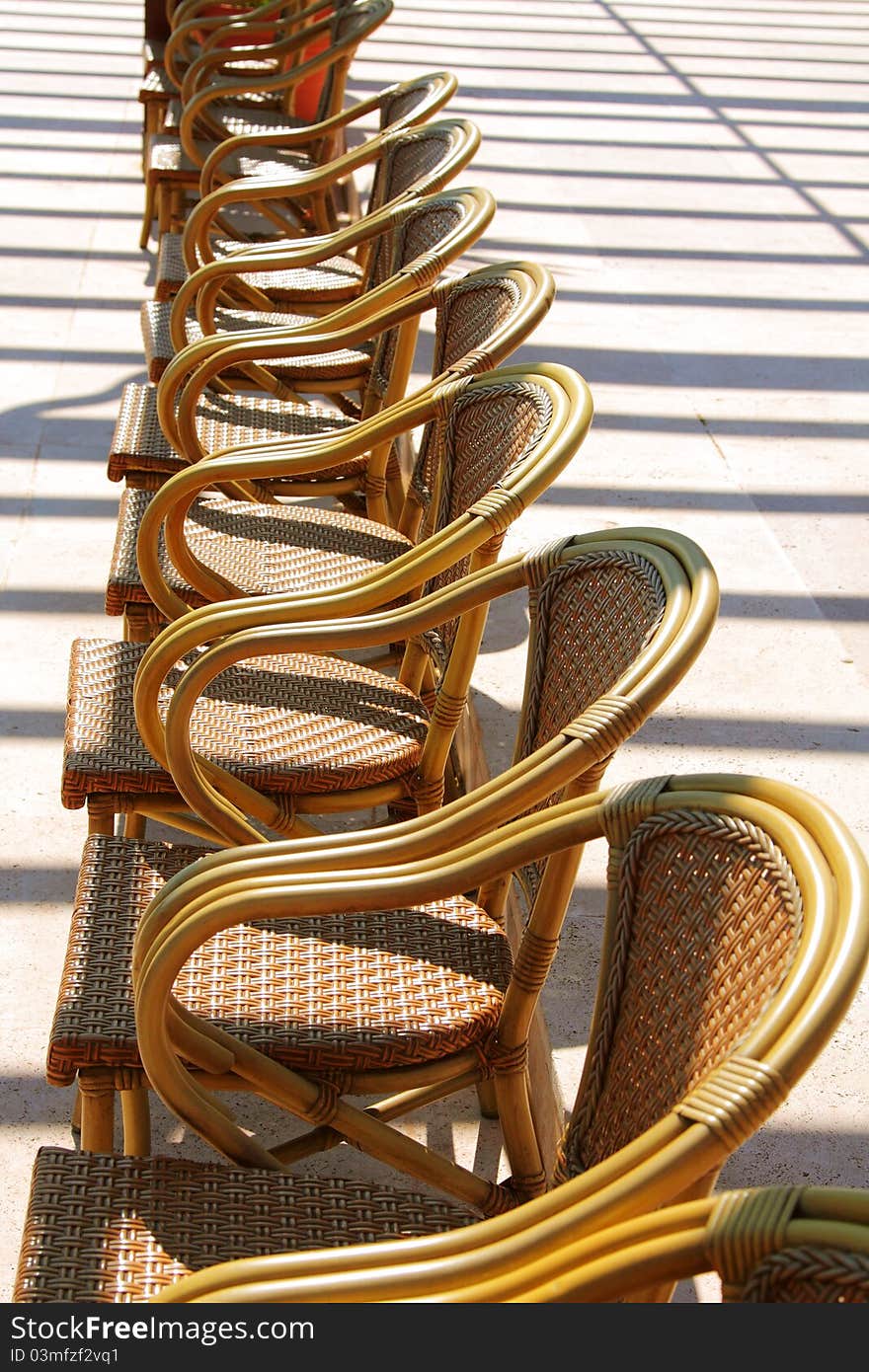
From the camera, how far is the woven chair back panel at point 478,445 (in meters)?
1.93

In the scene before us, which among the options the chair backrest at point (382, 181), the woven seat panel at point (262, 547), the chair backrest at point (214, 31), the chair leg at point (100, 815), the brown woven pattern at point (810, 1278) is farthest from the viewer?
the chair backrest at point (214, 31)

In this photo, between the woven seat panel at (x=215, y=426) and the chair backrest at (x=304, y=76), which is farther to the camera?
the chair backrest at (x=304, y=76)

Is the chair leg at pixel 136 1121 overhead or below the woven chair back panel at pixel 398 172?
below

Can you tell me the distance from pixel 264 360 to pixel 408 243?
355mm

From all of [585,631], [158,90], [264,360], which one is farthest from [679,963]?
[158,90]

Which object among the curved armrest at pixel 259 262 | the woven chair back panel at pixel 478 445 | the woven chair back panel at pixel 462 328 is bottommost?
the woven chair back panel at pixel 478 445

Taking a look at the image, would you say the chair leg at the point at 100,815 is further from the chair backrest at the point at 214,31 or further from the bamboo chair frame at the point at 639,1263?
the chair backrest at the point at 214,31

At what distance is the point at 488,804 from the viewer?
1.48m

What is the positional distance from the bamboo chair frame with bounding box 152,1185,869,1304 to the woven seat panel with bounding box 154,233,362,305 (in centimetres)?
252

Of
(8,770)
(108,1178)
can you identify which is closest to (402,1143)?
(108,1178)

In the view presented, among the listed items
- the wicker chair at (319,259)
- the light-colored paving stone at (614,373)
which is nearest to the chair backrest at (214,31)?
the light-colored paving stone at (614,373)

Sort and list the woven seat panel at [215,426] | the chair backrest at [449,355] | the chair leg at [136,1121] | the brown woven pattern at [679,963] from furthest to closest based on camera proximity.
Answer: the woven seat panel at [215,426]
the chair backrest at [449,355]
the chair leg at [136,1121]
the brown woven pattern at [679,963]

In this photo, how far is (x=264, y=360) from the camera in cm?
297

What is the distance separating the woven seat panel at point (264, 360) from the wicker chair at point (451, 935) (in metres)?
1.40
